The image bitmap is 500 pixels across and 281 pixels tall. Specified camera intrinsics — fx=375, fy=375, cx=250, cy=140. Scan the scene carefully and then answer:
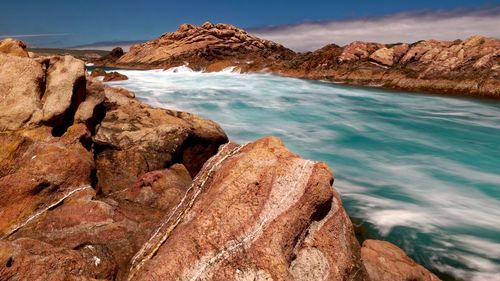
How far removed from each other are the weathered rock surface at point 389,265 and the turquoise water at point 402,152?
58.3 inches

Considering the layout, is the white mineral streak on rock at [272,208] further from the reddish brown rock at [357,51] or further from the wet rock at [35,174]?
the reddish brown rock at [357,51]

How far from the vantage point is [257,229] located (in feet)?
17.8

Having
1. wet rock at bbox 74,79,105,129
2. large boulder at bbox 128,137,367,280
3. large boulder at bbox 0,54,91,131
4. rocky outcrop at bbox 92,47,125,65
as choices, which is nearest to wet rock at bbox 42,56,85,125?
large boulder at bbox 0,54,91,131

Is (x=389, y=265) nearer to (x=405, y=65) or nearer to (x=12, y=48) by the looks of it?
(x=12, y=48)

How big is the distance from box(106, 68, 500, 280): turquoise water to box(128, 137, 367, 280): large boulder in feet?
14.5

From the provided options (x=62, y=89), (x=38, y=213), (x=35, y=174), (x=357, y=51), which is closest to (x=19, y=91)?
(x=62, y=89)

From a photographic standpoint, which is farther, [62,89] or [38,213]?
[62,89]

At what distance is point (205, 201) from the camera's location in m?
5.91

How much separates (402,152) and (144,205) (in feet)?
50.5

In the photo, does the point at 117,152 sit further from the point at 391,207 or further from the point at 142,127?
the point at 391,207

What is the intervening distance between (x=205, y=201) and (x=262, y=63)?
62468 millimetres

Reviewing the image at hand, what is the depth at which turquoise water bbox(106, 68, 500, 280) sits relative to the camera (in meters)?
10.2

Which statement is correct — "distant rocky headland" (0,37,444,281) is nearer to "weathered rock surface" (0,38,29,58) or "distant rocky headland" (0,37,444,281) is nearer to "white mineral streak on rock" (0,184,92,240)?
"white mineral streak on rock" (0,184,92,240)

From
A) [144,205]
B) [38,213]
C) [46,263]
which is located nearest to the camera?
[46,263]
